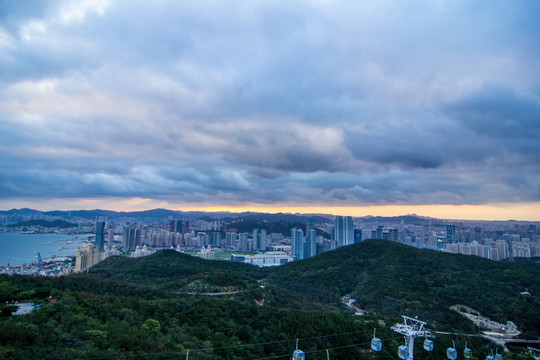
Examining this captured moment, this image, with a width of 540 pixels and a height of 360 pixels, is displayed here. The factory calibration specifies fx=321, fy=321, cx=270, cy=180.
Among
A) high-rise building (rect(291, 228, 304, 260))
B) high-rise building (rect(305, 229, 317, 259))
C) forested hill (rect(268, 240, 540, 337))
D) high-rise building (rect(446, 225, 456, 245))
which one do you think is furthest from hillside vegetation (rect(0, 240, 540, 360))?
high-rise building (rect(446, 225, 456, 245))

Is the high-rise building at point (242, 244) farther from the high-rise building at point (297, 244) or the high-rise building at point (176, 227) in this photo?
the high-rise building at point (176, 227)

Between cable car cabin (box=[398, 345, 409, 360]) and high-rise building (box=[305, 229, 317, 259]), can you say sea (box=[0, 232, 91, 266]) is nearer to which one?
high-rise building (box=[305, 229, 317, 259])

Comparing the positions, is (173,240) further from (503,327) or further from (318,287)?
(503,327)

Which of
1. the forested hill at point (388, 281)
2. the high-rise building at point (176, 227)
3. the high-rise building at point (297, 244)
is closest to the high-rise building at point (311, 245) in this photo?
the high-rise building at point (297, 244)

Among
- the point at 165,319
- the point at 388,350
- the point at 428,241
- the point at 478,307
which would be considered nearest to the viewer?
the point at 165,319

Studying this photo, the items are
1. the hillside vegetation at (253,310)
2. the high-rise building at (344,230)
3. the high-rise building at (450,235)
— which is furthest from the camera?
the high-rise building at (450,235)

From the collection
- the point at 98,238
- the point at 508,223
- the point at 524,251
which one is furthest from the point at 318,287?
the point at 508,223

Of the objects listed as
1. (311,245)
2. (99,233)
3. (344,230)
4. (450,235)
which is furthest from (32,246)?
(450,235)
